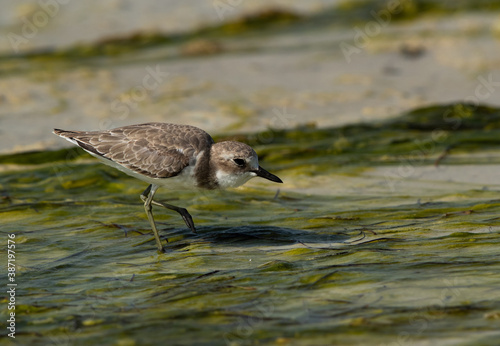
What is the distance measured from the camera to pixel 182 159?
5789 millimetres

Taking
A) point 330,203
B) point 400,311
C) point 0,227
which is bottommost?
point 0,227

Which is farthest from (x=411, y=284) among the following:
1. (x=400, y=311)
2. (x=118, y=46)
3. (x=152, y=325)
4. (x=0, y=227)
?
(x=118, y=46)

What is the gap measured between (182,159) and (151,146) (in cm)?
33

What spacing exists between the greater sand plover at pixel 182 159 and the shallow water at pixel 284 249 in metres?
0.44

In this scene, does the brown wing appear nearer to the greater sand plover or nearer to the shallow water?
the greater sand plover

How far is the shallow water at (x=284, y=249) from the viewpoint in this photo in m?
4.13

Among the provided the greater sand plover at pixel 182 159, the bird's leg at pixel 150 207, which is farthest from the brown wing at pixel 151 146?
the bird's leg at pixel 150 207

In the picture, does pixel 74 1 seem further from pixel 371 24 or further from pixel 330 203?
pixel 330 203

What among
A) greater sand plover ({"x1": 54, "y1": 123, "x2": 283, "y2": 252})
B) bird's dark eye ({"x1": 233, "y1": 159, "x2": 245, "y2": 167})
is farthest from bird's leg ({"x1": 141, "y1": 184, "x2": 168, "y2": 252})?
bird's dark eye ({"x1": 233, "y1": 159, "x2": 245, "y2": 167})

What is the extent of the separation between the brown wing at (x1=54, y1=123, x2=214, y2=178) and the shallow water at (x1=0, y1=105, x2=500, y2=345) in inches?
22.8

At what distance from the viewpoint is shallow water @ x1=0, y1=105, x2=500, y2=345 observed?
4.13 meters

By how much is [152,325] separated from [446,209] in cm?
310

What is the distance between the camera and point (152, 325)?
418cm

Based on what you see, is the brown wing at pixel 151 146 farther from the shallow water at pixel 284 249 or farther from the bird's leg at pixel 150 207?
the shallow water at pixel 284 249
